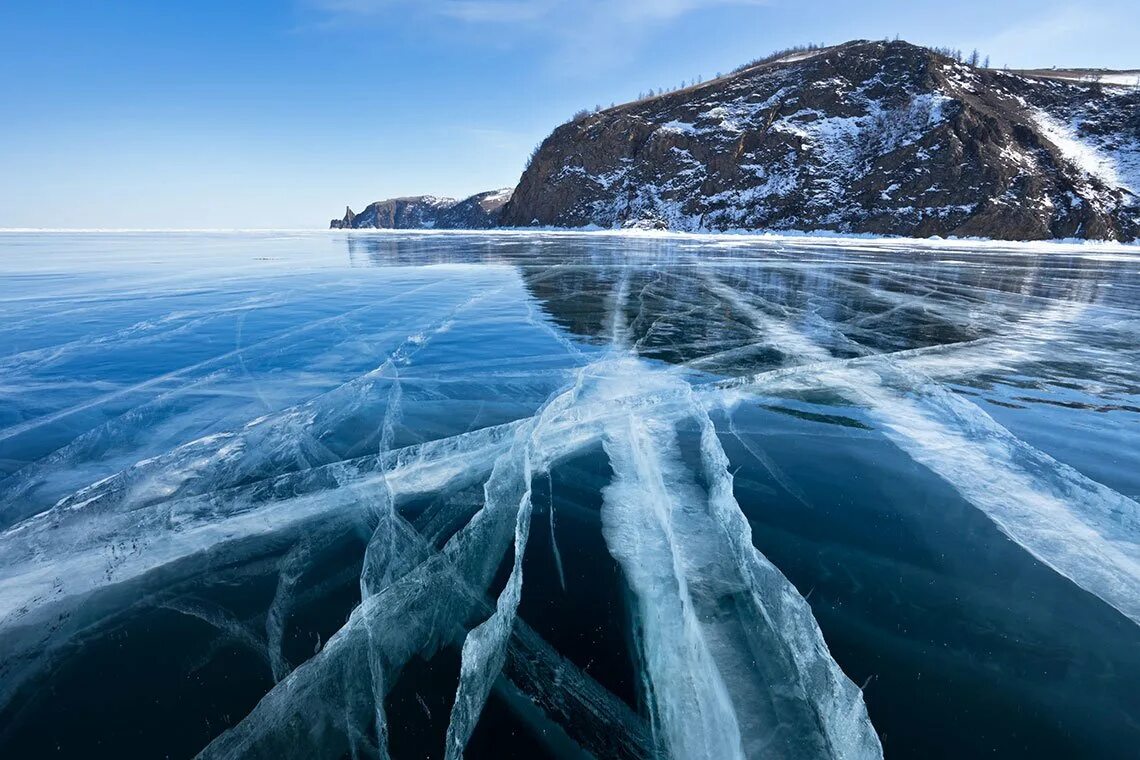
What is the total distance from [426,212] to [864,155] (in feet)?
407

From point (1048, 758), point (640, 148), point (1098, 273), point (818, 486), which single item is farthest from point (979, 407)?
point (640, 148)

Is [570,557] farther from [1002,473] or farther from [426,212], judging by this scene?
[426,212]

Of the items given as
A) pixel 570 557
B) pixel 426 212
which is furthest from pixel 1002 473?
pixel 426 212

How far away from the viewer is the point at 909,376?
17.5 ft

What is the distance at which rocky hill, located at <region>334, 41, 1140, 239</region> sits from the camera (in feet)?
145

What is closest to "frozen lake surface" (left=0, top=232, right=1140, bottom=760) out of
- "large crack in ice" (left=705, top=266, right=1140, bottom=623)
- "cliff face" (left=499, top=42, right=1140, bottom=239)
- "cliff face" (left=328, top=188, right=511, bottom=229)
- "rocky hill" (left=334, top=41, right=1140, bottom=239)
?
"large crack in ice" (left=705, top=266, right=1140, bottom=623)

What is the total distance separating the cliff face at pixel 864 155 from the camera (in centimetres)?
4409

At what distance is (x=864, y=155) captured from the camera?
52438mm

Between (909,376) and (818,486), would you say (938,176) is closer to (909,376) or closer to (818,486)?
(909,376)

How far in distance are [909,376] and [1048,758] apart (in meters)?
4.51

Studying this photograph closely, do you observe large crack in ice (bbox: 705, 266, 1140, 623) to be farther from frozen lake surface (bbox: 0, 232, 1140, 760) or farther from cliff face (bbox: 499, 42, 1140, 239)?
cliff face (bbox: 499, 42, 1140, 239)

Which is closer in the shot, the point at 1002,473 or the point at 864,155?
the point at 1002,473

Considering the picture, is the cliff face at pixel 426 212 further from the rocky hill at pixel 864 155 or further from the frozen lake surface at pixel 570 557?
the frozen lake surface at pixel 570 557

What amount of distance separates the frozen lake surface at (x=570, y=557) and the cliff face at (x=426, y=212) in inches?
4897
